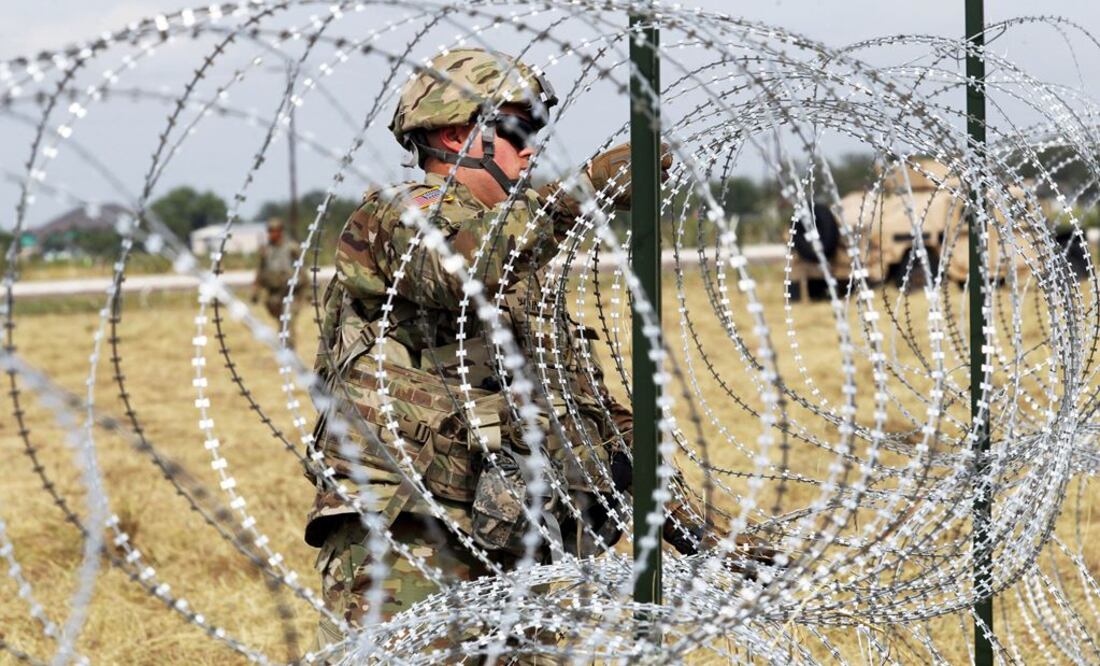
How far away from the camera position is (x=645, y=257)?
237cm

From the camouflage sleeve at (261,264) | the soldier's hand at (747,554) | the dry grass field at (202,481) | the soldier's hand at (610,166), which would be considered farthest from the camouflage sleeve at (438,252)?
the camouflage sleeve at (261,264)

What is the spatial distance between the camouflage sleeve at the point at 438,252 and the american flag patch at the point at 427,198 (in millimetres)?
17

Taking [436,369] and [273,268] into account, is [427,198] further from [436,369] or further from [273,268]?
[273,268]

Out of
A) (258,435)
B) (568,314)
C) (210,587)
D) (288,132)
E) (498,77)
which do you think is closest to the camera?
(288,132)

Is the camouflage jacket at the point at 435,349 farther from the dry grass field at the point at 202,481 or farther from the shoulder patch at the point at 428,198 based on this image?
the dry grass field at the point at 202,481

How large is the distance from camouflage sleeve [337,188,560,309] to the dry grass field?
1.50ft

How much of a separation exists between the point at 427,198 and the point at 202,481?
5892 millimetres

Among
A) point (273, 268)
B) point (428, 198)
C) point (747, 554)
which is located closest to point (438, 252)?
point (428, 198)

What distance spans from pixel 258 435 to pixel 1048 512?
7.62 m

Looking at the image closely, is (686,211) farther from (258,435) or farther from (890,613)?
(258,435)

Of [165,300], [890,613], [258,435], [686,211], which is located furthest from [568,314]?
[165,300]

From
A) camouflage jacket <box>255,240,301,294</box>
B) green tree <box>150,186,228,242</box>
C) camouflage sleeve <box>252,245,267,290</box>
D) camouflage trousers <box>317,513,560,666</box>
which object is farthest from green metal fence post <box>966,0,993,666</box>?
camouflage sleeve <box>252,245,267,290</box>

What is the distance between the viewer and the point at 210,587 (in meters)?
5.96

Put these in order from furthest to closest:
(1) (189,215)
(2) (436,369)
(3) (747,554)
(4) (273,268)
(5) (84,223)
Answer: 1. (4) (273,268)
2. (1) (189,215)
3. (3) (747,554)
4. (2) (436,369)
5. (5) (84,223)
